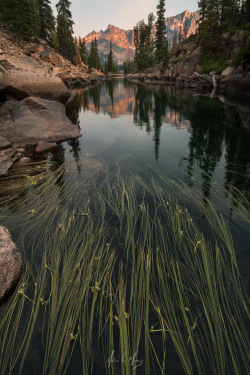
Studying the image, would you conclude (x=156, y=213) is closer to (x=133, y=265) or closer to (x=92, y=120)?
(x=133, y=265)

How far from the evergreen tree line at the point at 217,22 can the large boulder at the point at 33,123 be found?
44688 millimetres

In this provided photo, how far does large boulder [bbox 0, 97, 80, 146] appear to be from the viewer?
9.55 metres

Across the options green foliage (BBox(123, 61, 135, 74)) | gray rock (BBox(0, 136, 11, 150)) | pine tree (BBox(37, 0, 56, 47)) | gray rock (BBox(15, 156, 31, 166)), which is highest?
green foliage (BBox(123, 61, 135, 74))

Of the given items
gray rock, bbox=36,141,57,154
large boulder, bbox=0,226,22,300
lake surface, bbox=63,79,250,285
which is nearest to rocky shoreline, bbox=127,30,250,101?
lake surface, bbox=63,79,250,285

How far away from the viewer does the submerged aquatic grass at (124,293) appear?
2242 mm

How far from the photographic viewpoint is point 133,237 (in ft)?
13.0

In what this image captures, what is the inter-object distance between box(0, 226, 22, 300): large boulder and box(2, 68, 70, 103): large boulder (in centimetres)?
1234

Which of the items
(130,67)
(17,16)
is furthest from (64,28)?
(130,67)

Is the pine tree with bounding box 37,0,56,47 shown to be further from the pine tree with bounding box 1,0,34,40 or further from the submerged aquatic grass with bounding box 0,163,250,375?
the submerged aquatic grass with bounding box 0,163,250,375

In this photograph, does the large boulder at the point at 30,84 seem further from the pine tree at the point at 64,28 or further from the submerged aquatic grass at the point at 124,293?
the pine tree at the point at 64,28

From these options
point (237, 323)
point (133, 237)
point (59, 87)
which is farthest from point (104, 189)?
point (59, 87)

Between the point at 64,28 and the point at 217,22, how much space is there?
44695 mm

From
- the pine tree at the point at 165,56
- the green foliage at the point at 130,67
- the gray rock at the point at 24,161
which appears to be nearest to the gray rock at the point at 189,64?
the pine tree at the point at 165,56

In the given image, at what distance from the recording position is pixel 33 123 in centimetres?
1020
